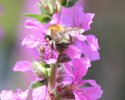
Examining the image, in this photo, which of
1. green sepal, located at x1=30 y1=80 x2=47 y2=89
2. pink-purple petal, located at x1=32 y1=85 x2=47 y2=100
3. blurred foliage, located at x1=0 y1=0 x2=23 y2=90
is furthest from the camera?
blurred foliage, located at x1=0 y1=0 x2=23 y2=90

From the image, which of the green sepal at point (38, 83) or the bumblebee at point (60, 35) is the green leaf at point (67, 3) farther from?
the green sepal at point (38, 83)

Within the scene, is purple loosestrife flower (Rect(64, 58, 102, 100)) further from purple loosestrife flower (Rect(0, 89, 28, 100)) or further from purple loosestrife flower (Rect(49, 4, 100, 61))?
purple loosestrife flower (Rect(0, 89, 28, 100))

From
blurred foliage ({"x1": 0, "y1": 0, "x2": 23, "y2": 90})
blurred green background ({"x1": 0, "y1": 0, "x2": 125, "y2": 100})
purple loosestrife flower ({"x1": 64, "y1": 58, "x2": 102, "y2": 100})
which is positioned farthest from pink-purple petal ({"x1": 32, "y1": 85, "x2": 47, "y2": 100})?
blurred foliage ({"x1": 0, "y1": 0, "x2": 23, "y2": 90})

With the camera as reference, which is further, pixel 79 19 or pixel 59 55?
pixel 79 19

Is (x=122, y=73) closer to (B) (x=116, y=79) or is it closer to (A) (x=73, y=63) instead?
(B) (x=116, y=79)

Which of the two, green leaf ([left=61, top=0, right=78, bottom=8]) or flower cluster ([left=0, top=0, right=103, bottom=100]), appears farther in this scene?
green leaf ([left=61, top=0, right=78, bottom=8])

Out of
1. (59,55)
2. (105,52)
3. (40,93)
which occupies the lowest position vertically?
(40,93)

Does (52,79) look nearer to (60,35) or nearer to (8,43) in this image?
(60,35)

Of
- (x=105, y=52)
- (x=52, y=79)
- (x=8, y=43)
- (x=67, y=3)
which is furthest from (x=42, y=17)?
(x=8, y=43)

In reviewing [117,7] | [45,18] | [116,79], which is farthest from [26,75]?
[45,18]
